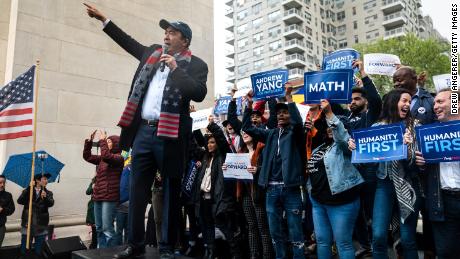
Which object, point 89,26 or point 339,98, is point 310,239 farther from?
point 89,26

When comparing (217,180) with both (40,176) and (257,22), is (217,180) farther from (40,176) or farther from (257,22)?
(257,22)

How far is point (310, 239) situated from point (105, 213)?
3.39m

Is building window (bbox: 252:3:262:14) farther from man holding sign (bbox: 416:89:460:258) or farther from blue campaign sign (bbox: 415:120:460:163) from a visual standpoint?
man holding sign (bbox: 416:89:460:258)

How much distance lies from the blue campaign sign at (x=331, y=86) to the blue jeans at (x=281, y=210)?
3.98ft

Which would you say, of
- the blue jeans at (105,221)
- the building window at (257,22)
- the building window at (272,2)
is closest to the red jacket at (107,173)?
the blue jeans at (105,221)

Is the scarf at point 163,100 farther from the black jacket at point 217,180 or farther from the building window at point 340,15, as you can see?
the building window at point 340,15

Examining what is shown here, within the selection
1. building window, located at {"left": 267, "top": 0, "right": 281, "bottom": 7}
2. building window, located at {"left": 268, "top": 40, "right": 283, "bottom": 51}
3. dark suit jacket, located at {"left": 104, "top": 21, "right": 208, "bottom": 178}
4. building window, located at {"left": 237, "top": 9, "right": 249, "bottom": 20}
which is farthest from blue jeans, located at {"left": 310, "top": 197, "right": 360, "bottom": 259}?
building window, located at {"left": 237, "top": 9, "right": 249, "bottom": 20}

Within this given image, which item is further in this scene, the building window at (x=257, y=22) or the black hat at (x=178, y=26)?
the building window at (x=257, y=22)

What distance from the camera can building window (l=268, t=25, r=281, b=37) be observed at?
57.7 metres

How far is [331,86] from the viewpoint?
3990 millimetres

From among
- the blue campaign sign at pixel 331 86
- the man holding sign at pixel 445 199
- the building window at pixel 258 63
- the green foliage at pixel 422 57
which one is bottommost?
the man holding sign at pixel 445 199

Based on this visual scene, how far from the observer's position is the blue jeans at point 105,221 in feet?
18.8

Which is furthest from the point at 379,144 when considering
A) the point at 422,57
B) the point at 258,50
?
the point at 258,50

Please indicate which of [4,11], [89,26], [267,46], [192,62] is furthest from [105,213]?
[267,46]
